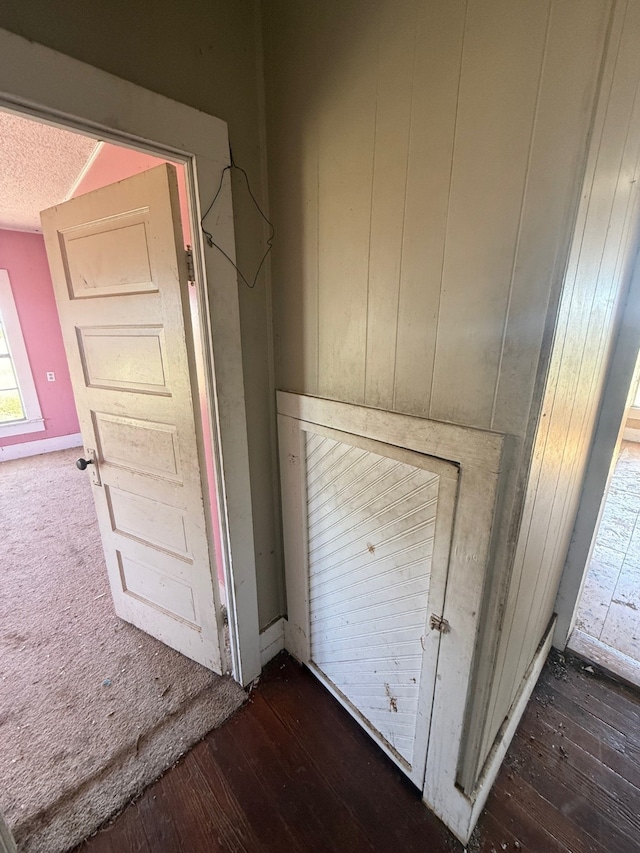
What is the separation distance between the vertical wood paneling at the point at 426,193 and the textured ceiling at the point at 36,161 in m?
1.36

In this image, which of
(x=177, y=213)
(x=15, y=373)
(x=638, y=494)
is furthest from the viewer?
(x=15, y=373)

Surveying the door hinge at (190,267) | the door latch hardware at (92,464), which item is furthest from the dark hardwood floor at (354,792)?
the door hinge at (190,267)

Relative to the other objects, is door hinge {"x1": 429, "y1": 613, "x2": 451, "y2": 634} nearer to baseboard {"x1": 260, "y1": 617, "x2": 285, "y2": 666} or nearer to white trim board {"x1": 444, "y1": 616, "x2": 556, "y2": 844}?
white trim board {"x1": 444, "y1": 616, "x2": 556, "y2": 844}

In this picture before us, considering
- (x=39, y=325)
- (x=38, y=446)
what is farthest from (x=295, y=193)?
(x=38, y=446)

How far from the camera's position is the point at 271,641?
5.66ft

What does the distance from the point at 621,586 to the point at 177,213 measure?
3.03 m

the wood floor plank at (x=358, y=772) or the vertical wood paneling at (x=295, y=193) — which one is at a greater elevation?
the vertical wood paneling at (x=295, y=193)

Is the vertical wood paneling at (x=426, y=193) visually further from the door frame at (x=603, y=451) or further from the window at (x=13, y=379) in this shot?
the window at (x=13, y=379)

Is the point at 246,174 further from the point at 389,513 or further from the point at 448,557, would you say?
the point at 448,557

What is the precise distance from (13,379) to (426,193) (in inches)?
204

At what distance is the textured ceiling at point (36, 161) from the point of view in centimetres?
173

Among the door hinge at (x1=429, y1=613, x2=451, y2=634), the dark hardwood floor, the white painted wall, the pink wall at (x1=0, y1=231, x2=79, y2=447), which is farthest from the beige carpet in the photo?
the pink wall at (x1=0, y1=231, x2=79, y2=447)

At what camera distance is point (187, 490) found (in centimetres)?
147

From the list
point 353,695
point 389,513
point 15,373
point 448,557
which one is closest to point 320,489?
point 389,513
